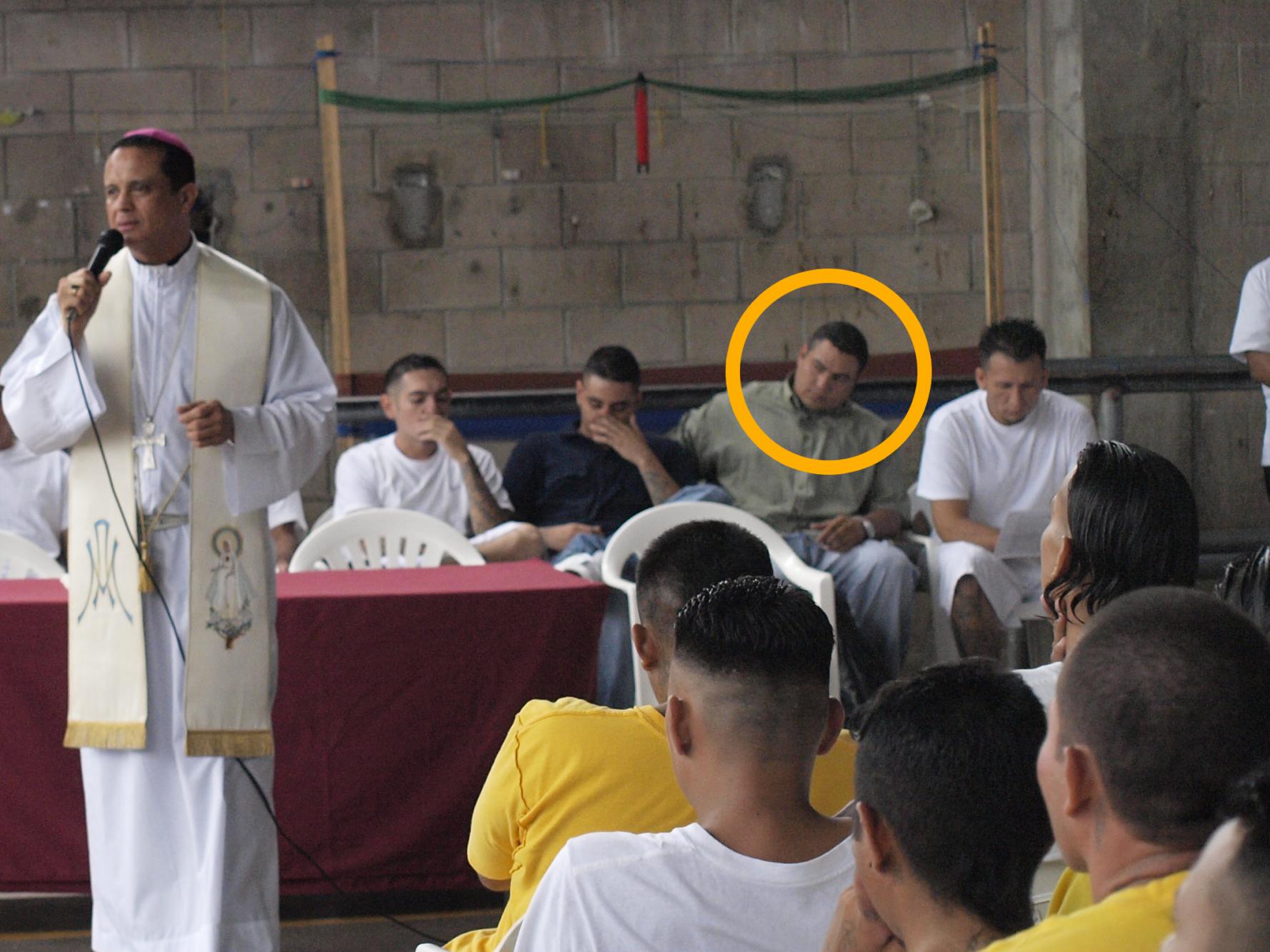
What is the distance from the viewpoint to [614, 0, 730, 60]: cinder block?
19.2 feet

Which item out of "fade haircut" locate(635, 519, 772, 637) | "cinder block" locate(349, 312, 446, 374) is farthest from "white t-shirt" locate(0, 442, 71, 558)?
"fade haircut" locate(635, 519, 772, 637)

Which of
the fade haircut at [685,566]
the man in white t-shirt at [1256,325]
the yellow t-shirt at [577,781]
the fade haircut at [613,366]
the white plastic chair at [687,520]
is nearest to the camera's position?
the yellow t-shirt at [577,781]

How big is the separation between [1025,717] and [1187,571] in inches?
26.7

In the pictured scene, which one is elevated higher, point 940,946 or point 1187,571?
point 1187,571

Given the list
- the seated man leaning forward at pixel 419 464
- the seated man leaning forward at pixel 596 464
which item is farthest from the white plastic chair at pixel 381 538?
the seated man leaning forward at pixel 596 464

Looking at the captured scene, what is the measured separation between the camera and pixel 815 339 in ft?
13.9

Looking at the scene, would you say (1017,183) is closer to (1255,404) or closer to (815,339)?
(1255,404)

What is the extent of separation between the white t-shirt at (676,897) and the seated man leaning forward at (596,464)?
2931mm

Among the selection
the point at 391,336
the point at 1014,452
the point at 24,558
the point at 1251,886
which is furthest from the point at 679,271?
the point at 1251,886

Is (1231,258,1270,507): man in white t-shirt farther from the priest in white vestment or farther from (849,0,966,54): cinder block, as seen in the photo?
the priest in white vestment

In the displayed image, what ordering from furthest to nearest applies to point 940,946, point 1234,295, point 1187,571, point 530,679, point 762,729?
point 1234,295 → point 530,679 → point 1187,571 → point 762,729 → point 940,946

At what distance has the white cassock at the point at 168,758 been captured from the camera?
2.64 metres

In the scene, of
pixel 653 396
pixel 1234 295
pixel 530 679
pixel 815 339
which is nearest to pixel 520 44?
pixel 653 396

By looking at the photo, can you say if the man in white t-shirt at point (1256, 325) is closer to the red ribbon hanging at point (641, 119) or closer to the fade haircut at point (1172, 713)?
the red ribbon hanging at point (641, 119)
